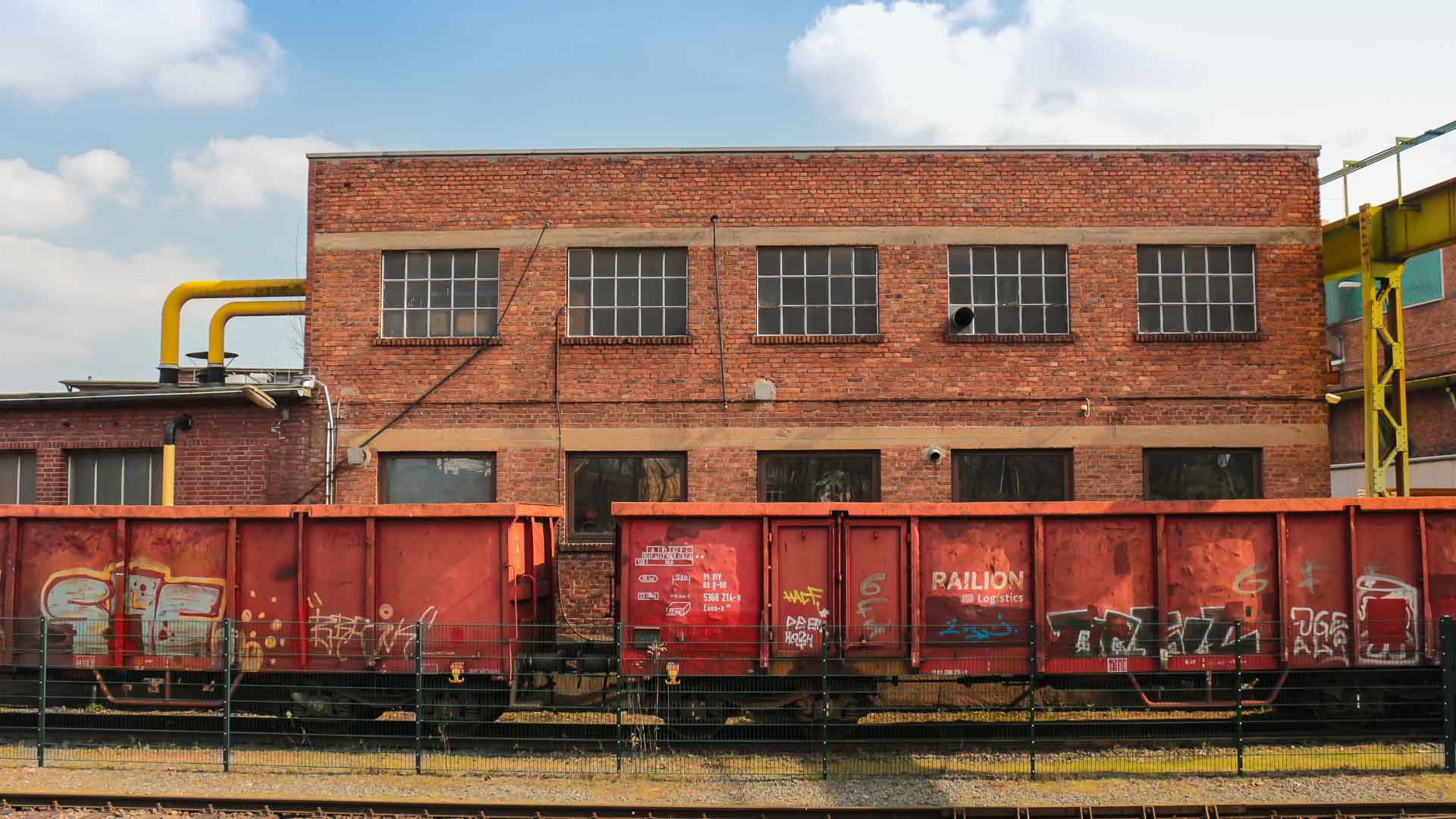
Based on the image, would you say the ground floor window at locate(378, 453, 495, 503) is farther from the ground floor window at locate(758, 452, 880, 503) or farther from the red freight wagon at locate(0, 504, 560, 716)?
the red freight wagon at locate(0, 504, 560, 716)

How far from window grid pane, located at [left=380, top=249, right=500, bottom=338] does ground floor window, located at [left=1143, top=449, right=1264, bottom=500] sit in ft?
32.3

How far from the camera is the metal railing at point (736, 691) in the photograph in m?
10.6

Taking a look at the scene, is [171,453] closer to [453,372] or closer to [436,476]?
[436,476]

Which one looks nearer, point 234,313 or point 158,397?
point 158,397

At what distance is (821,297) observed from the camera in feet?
53.2

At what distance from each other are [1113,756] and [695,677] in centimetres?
405

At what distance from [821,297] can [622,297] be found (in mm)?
2912

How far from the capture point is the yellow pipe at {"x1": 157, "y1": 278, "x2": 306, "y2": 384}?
18.4m

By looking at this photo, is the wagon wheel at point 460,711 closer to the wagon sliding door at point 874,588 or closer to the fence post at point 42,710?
the fence post at point 42,710

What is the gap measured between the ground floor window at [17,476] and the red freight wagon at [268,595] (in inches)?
223

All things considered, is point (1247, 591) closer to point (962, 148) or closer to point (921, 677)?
point (921, 677)

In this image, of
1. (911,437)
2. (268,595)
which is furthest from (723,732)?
(911,437)

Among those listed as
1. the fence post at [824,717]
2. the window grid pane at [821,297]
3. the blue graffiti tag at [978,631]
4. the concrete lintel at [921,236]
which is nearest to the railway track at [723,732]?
the fence post at [824,717]

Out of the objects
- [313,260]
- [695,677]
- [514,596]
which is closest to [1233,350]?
[695,677]
